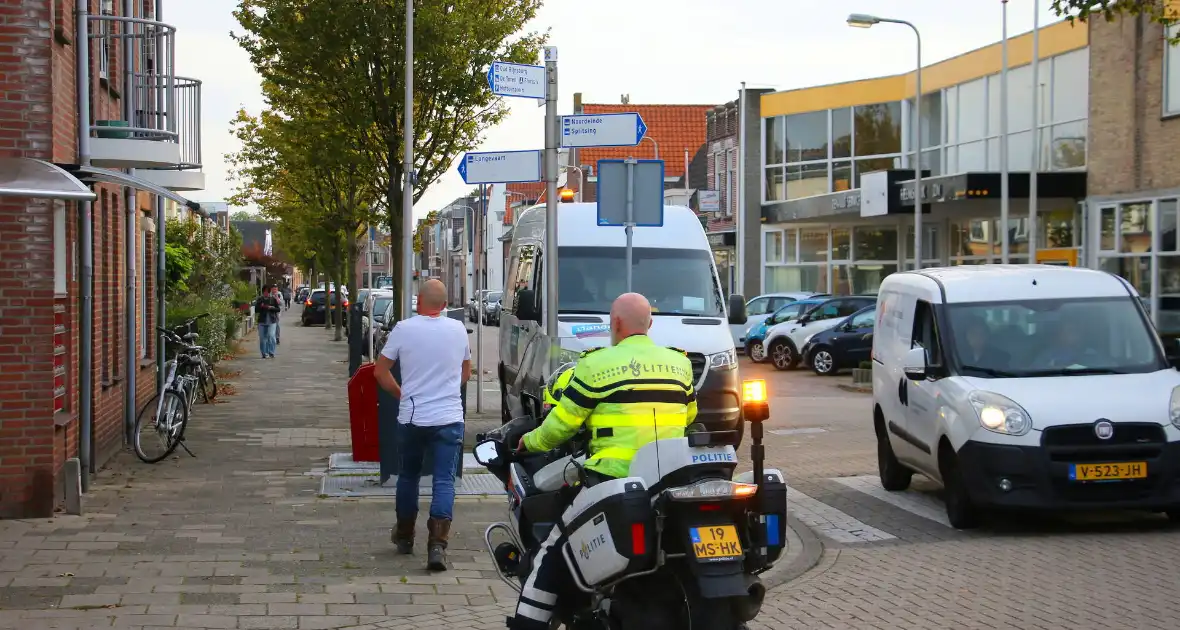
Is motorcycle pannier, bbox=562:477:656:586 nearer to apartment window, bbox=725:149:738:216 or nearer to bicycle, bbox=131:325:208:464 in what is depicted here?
bicycle, bbox=131:325:208:464

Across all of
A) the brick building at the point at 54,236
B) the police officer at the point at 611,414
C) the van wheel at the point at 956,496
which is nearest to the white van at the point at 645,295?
the van wheel at the point at 956,496

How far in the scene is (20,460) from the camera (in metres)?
9.73

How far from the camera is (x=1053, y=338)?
10508 millimetres

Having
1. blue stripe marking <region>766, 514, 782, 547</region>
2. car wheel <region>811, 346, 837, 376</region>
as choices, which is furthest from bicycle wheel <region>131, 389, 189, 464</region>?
car wheel <region>811, 346, 837, 376</region>

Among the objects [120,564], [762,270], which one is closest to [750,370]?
[762,270]

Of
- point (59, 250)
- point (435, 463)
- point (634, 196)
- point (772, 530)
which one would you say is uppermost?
point (634, 196)

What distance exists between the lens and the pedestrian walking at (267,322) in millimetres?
30541

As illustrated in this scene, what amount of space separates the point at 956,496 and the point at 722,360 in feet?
12.8

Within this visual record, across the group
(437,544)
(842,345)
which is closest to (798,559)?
(437,544)

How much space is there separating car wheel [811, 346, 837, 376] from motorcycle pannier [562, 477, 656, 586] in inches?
904

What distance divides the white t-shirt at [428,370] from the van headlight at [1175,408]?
5.05 meters

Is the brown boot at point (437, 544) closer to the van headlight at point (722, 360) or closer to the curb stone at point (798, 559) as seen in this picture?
the curb stone at point (798, 559)

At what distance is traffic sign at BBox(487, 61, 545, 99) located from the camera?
1141 centimetres

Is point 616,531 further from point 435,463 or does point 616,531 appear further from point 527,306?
point 527,306
